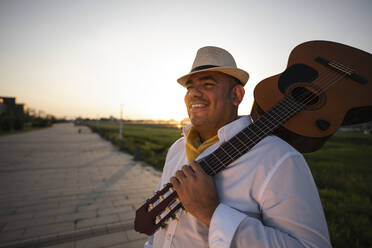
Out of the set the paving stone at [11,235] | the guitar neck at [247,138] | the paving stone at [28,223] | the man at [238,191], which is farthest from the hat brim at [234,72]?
the paving stone at [28,223]

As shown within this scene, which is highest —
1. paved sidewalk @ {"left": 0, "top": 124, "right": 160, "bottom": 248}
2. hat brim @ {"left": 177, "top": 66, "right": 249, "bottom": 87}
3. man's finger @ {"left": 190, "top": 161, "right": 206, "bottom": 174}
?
hat brim @ {"left": 177, "top": 66, "right": 249, "bottom": 87}

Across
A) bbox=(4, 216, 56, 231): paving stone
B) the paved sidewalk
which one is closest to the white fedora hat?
the paved sidewalk

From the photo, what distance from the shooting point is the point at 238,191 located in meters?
1.21

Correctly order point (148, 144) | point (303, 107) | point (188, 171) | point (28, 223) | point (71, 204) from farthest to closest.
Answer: point (148, 144) < point (71, 204) < point (28, 223) < point (303, 107) < point (188, 171)

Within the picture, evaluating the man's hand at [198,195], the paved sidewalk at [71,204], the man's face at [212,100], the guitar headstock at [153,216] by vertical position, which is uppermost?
the man's face at [212,100]

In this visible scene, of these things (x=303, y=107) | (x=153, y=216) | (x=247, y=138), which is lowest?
(x=153, y=216)

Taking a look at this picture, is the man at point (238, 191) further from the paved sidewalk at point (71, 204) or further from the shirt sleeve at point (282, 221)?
the paved sidewalk at point (71, 204)

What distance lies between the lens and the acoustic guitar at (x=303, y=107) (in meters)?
1.16

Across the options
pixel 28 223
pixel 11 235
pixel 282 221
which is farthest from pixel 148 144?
pixel 282 221

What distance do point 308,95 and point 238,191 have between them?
1.10 m

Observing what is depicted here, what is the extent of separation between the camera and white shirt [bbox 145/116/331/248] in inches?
37.8

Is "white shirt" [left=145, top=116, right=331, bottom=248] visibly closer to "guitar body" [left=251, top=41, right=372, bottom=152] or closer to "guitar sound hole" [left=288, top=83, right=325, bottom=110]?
"guitar body" [left=251, top=41, right=372, bottom=152]

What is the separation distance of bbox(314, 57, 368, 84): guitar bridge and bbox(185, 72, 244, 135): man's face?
95 centimetres

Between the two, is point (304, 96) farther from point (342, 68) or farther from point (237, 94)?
point (237, 94)
